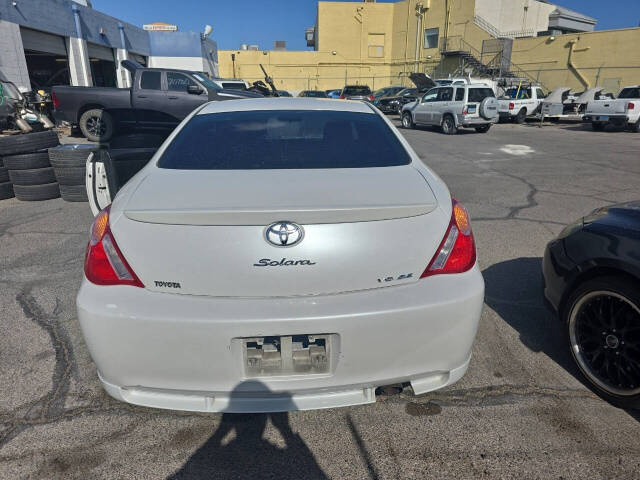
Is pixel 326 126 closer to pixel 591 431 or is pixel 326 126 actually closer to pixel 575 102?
pixel 591 431

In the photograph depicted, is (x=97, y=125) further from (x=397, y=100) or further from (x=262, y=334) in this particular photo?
(x=397, y=100)

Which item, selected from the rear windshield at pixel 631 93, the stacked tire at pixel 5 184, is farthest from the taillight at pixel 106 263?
the rear windshield at pixel 631 93

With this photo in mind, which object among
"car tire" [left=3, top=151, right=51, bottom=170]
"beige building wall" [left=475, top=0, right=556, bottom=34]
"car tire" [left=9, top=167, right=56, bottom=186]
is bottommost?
"car tire" [left=9, top=167, right=56, bottom=186]

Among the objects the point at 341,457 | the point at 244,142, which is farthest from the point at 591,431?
the point at 244,142

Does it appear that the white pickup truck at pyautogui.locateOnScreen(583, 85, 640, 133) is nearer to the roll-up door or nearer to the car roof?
the car roof

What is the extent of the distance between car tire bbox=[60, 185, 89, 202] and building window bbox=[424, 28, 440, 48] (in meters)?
39.2

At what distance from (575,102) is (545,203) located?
59.1 feet

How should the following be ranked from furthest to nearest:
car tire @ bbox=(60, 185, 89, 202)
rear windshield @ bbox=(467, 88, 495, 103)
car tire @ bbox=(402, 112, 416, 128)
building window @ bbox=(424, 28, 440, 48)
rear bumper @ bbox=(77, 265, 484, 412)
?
building window @ bbox=(424, 28, 440, 48)
car tire @ bbox=(402, 112, 416, 128)
rear windshield @ bbox=(467, 88, 495, 103)
car tire @ bbox=(60, 185, 89, 202)
rear bumper @ bbox=(77, 265, 484, 412)

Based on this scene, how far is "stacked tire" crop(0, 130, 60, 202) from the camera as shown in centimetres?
636

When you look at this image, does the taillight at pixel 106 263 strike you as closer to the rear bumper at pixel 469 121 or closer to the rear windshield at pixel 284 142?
the rear windshield at pixel 284 142

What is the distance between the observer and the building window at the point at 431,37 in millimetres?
38750

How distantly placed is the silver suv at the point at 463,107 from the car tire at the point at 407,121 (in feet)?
4.93

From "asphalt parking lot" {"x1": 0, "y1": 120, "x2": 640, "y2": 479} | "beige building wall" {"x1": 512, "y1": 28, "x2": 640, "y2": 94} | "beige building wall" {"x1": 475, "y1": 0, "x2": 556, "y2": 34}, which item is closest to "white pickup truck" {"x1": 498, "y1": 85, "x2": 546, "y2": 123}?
"beige building wall" {"x1": 512, "y1": 28, "x2": 640, "y2": 94}

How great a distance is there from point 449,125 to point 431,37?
2702 centimetres
